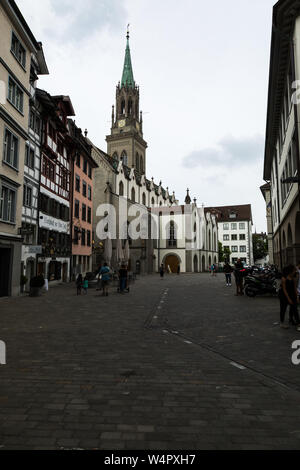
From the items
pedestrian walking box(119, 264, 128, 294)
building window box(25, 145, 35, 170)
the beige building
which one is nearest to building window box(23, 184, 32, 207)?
building window box(25, 145, 35, 170)

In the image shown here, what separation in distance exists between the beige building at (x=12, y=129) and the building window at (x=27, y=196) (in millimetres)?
1894

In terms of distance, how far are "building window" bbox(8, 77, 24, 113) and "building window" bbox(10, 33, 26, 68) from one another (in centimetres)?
152

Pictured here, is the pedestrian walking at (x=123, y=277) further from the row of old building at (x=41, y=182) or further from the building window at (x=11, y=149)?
the building window at (x=11, y=149)

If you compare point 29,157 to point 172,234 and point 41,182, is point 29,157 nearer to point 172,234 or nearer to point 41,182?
point 41,182

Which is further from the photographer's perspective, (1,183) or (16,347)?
(1,183)

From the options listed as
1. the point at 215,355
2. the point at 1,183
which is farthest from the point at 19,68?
the point at 215,355

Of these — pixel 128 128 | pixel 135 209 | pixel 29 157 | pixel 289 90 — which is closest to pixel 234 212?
pixel 128 128

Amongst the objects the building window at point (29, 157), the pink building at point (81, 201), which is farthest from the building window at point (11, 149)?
the pink building at point (81, 201)

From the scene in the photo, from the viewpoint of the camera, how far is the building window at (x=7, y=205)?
16.5 m

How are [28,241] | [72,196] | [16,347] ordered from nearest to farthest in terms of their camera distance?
1. [16,347]
2. [28,241]
3. [72,196]
